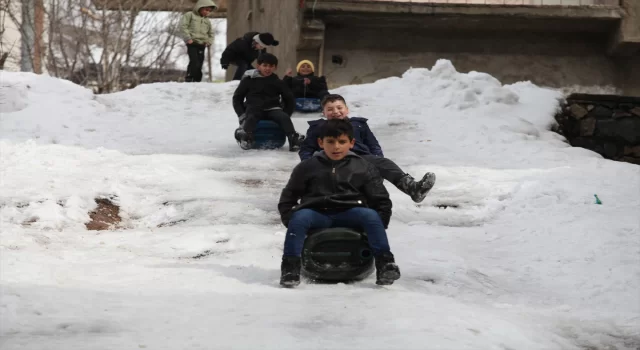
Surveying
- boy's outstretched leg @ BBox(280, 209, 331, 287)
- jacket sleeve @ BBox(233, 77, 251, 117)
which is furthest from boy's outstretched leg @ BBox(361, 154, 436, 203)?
jacket sleeve @ BBox(233, 77, 251, 117)

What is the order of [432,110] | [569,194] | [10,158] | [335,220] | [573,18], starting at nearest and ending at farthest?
[335,220]
[569,194]
[10,158]
[432,110]
[573,18]

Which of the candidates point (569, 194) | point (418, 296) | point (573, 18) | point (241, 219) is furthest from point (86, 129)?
point (573, 18)

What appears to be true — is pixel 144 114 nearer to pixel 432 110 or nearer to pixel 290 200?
pixel 432 110

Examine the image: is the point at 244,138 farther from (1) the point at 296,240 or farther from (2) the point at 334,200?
(1) the point at 296,240

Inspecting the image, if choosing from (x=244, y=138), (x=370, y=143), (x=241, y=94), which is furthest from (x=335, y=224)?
(x=241, y=94)

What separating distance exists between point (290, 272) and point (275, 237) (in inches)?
60.6

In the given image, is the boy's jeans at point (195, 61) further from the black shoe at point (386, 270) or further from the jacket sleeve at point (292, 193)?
the black shoe at point (386, 270)

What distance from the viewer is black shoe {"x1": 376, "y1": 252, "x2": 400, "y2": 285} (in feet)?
17.6

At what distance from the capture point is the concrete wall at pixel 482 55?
1692cm

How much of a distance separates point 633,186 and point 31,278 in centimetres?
576

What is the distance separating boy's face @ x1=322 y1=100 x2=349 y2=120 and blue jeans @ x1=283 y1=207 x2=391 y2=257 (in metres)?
1.21

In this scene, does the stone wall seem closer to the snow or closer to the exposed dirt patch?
the snow

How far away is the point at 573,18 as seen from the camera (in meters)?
16.1

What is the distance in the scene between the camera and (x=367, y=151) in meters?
7.23
